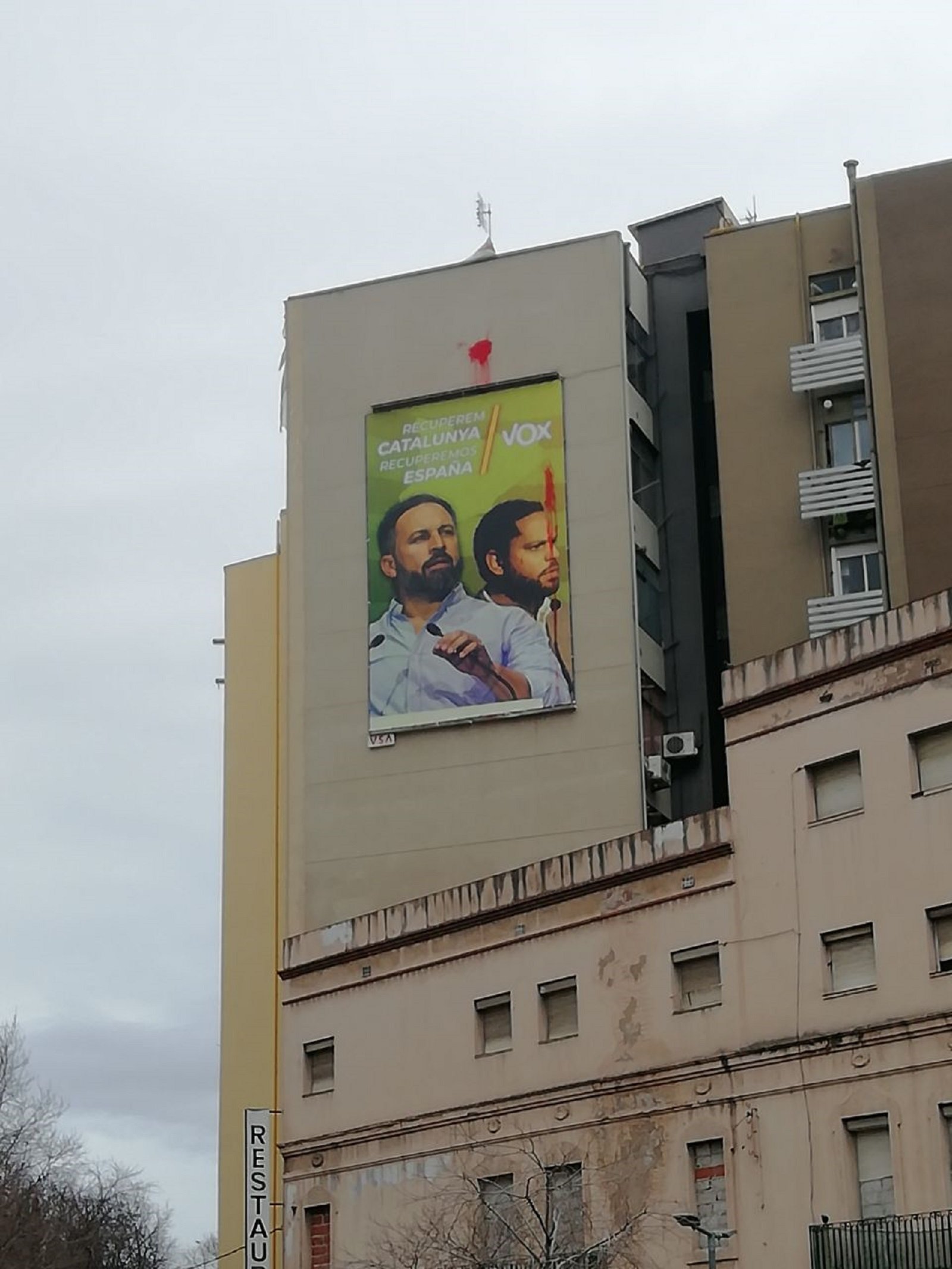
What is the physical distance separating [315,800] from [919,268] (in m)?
21.4

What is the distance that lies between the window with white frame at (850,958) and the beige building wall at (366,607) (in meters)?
16.4

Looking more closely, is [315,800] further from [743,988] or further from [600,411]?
[743,988]

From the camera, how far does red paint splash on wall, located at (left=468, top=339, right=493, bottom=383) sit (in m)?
59.4

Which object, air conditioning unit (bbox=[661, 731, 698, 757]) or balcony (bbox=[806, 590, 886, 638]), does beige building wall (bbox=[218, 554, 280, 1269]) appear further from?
balcony (bbox=[806, 590, 886, 638])

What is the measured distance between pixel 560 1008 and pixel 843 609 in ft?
53.6

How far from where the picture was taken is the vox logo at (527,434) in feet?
191

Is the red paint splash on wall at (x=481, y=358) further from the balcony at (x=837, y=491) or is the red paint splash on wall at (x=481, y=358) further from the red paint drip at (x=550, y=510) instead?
the balcony at (x=837, y=491)

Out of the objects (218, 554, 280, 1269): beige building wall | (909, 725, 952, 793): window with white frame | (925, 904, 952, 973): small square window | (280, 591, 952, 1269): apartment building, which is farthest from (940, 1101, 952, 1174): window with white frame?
(218, 554, 280, 1269): beige building wall

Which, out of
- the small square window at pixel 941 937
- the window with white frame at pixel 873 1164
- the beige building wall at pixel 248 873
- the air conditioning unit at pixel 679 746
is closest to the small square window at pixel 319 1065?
the beige building wall at pixel 248 873

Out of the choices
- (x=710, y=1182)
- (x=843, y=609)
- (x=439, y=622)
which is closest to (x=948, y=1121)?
(x=710, y=1182)

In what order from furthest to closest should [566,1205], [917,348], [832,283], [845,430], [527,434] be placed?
1. [527,434]
2. [832,283]
3. [845,430]
4. [917,348]
5. [566,1205]

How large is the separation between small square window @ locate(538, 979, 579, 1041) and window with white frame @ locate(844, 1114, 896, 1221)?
742cm

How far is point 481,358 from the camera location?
59.7 m

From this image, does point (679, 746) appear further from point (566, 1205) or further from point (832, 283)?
point (566, 1205)
